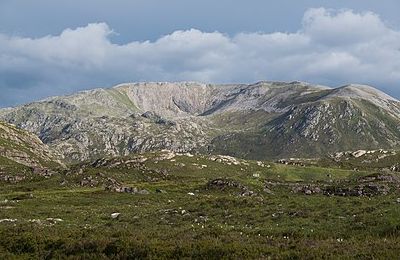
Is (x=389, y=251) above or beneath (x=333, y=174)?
above

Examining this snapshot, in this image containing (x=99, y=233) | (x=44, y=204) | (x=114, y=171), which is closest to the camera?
(x=99, y=233)

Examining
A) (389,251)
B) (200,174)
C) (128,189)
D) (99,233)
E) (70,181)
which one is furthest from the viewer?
(200,174)

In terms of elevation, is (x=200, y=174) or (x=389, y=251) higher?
(x=389, y=251)

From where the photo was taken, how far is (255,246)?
2303 cm

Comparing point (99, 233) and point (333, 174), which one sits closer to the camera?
point (99, 233)

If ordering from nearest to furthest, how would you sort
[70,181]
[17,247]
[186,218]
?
[17,247] < [186,218] < [70,181]

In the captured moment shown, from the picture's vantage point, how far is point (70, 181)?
11500 cm

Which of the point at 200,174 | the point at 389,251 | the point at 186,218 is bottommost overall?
the point at 200,174

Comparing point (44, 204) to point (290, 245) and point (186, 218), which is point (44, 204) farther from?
point (290, 245)

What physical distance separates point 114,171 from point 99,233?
125699 mm

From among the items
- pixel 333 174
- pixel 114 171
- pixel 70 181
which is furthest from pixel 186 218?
pixel 333 174

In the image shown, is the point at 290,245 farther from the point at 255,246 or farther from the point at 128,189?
the point at 128,189

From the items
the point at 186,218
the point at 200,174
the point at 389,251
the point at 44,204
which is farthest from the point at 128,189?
the point at 200,174

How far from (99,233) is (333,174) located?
13986 centimetres
